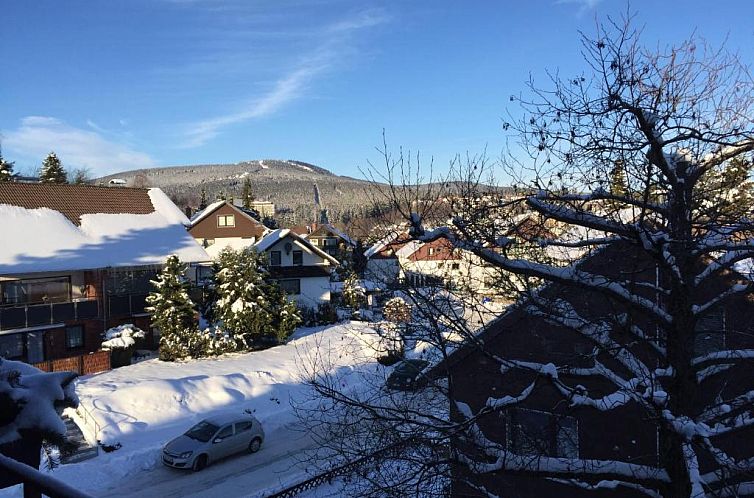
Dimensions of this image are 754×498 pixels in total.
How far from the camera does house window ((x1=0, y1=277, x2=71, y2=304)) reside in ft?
72.2

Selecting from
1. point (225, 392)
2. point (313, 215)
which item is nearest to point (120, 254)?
point (225, 392)

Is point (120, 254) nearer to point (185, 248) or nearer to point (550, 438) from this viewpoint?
point (185, 248)

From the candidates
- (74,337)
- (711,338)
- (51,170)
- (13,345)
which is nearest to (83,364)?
(13,345)

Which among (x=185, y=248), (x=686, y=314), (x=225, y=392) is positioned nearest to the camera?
(x=686, y=314)

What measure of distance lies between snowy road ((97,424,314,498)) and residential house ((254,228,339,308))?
2014 centimetres

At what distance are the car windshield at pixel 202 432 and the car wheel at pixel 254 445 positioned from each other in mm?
1259

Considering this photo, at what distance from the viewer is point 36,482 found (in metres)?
1.97

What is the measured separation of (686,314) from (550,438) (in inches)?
83.7

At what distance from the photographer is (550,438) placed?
643cm

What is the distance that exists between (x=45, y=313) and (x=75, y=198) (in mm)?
7705

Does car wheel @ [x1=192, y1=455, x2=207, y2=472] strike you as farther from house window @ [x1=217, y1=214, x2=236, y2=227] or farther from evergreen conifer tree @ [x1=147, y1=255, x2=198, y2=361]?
house window @ [x1=217, y1=214, x2=236, y2=227]

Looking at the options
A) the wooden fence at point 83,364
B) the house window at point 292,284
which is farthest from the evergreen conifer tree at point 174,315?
the house window at point 292,284

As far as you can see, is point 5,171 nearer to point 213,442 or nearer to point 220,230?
point 220,230

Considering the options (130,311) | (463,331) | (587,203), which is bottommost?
(130,311)
